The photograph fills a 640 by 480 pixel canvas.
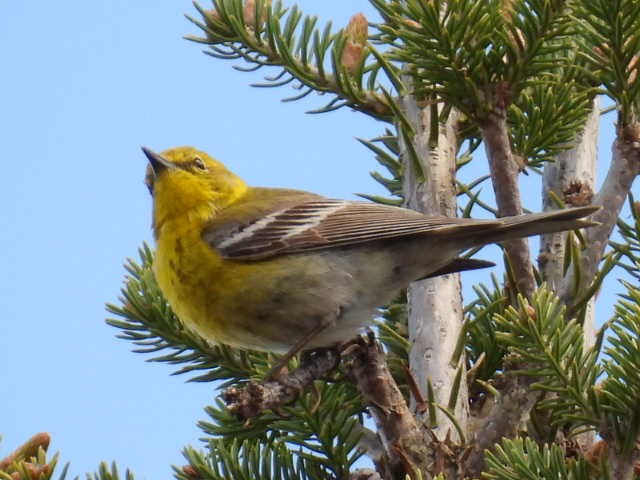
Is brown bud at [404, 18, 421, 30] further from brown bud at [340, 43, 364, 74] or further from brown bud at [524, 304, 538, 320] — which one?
brown bud at [524, 304, 538, 320]

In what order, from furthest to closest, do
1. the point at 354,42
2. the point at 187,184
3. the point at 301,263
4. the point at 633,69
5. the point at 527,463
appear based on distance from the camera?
the point at 187,184 → the point at 301,263 → the point at 354,42 → the point at 633,69 → the point at 527,463

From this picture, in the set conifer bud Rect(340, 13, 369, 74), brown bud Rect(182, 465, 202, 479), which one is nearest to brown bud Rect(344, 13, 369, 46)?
conifer bud Rect(340, 13, 369, 74)

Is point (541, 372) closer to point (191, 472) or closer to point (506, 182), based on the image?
point (506, 182)

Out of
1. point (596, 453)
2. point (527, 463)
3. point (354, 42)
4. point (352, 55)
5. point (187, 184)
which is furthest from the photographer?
point (187, 184)

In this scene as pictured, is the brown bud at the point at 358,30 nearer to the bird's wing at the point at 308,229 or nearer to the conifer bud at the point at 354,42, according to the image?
the conifer bud at the point at 354,42

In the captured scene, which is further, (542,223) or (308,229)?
(308,229)

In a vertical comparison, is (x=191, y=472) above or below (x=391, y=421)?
below

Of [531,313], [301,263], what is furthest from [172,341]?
[531,313]

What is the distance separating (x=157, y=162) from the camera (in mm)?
5363

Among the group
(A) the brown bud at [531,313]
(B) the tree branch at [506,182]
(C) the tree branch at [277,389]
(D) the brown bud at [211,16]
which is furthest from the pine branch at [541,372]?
(D) the brown bud at [211,16]

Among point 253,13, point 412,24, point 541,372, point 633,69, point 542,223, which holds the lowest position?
point 541,372

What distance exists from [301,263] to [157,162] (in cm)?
128

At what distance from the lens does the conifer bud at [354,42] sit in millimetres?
3949

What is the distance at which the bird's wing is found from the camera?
14.6ft
